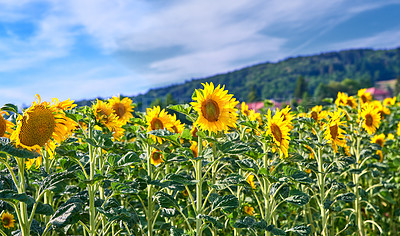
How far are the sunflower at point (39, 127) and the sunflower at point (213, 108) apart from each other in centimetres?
80

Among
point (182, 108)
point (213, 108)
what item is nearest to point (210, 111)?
point (213, 108)

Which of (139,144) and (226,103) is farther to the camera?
(139,144)

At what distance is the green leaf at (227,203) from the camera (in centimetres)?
221

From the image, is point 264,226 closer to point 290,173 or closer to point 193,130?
point 290,173

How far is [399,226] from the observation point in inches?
182

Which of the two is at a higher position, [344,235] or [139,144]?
[139,144]

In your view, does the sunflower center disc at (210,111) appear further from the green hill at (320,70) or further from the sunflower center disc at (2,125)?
the green hill at (320,70)

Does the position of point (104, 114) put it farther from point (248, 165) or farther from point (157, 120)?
point (248, 165)

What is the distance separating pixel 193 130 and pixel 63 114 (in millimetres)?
1217

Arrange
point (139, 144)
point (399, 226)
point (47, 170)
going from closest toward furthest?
point (47, 170) → point (139, 144) → point (399, 226)

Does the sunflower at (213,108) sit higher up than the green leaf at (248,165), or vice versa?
the sunflower at (213,108)

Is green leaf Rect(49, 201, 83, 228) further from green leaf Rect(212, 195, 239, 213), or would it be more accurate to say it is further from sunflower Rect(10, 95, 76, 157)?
green leaf Rect(212, 195, 239, 213)

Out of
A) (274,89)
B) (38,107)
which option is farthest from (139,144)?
(274,89)

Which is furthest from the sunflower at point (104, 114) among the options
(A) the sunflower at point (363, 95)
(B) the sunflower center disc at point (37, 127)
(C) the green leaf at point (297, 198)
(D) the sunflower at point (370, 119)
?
(A) the sunflower at point (363, 95)
